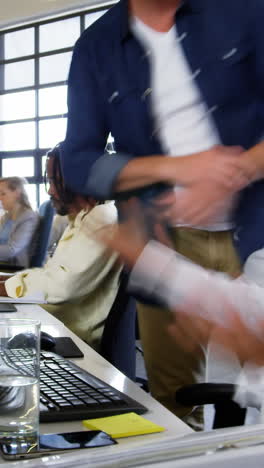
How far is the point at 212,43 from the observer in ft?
2.27

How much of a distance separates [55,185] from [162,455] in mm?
1205

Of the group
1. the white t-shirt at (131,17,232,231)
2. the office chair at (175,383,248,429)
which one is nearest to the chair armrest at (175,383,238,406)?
the office chair at (175,383,248,429)

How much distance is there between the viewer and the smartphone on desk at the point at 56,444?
413mm

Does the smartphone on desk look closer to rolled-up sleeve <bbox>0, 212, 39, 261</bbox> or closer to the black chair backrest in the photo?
the black chair backrest

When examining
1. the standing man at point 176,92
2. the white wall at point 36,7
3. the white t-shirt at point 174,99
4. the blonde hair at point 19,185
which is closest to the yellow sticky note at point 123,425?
the standing man at point 176,92

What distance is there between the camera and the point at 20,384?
1.44 ft

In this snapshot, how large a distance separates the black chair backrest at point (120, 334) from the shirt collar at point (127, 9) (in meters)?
0.54

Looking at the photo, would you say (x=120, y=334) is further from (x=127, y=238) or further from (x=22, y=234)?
Answer: (x=22, y=234)

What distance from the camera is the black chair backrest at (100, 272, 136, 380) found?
1.11m

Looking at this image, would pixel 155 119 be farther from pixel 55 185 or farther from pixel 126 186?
pixel 55 185

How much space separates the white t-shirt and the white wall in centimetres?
85

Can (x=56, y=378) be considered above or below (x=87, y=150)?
below

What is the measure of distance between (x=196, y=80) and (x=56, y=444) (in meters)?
0.43

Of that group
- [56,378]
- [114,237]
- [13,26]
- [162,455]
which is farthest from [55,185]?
[162,455]
